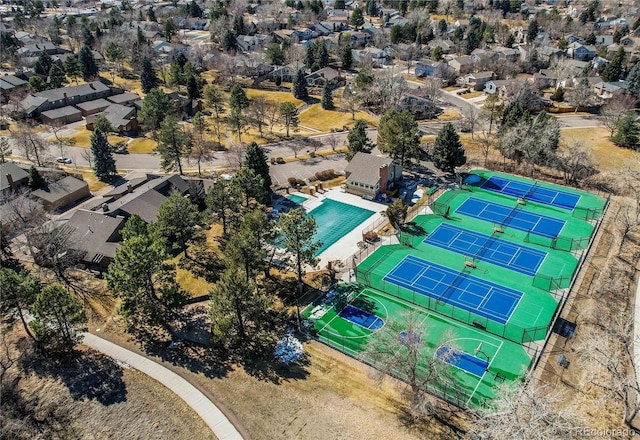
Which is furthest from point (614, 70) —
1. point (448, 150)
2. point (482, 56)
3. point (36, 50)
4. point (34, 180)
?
point (36, 50)

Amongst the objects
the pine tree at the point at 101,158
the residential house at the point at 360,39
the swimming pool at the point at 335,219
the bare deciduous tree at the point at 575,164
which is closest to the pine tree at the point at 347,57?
the residential house at the point at 360,39

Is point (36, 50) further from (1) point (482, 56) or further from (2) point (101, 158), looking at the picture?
(1) point (482, 56)

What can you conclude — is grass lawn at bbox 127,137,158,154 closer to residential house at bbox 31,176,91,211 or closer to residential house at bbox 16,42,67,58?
residential house at bbox 31,176,91,211

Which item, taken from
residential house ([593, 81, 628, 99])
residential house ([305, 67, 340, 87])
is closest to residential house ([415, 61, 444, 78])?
residential house ([305, 67, 340, 87])

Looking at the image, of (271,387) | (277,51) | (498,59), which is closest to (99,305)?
(271,387)

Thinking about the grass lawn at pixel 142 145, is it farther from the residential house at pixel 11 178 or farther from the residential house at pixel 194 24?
the residential house at pixel 194 24

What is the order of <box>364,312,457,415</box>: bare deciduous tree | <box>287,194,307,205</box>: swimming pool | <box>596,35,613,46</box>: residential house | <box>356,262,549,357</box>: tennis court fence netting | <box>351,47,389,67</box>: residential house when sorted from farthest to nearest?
1. <box>596,35,613,46</box>: residential house
2. <box>351,47,389,67</box>: residential house
3. <box>287,194,307,205</box>: swimming pool
4. <box>356,262,549,357</box>: tennis court fence netting
5. <box>364,312,457,415</box>: bare deciduous tree
